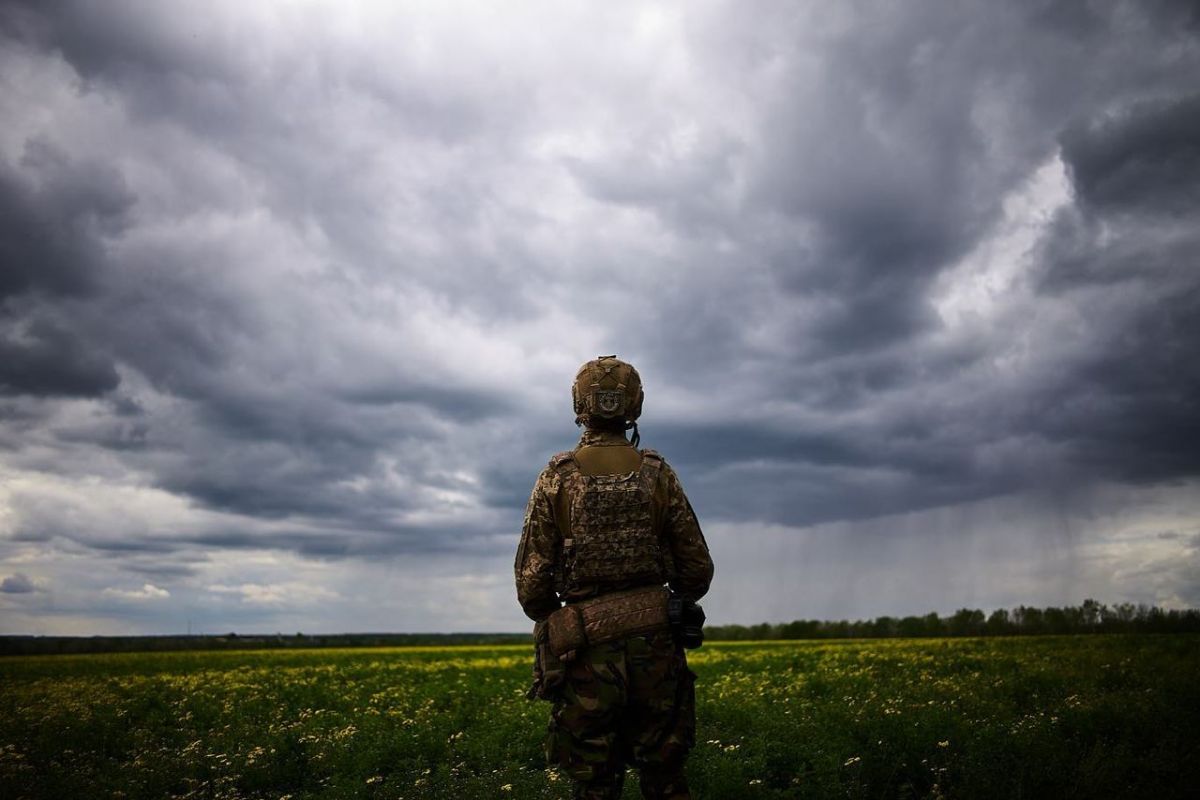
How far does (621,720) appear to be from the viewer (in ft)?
21.0

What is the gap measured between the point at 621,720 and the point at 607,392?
271 centimetres

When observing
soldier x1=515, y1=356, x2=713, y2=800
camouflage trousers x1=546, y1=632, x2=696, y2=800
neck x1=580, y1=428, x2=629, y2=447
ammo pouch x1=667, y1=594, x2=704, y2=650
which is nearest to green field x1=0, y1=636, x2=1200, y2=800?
camouflage trousers x1=546, y1=632, x2=696, y2=800

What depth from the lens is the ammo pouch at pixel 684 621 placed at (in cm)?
641

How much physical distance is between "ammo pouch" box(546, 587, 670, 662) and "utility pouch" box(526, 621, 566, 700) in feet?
0.17

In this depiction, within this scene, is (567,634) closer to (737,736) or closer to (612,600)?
(612,600)

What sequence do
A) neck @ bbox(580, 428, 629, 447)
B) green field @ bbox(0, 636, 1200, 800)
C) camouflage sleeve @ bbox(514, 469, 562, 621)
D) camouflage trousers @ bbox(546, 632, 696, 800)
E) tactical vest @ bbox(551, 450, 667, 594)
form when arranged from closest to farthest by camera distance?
camouflage trousers @ bbox(546, 632, 696, 800)
tactical vest @ bbox(551, 450, 667, 594)
camouflage sleeve @ bbox(514, 469, 562, 621)
neck @ bbox(580, 428, 629, 447)
green field @ bbox(0, 636, 1200, 800)

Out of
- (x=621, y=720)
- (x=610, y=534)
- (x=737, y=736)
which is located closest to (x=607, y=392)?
(x=610, y=534)

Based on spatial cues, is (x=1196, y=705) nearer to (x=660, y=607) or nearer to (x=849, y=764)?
(x=849, y=764)

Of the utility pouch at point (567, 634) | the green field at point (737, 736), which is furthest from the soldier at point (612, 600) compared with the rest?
the green field at point (737, 736)

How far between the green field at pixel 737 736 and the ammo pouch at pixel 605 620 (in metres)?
4.28

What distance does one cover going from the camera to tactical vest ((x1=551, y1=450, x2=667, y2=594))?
21.2ft

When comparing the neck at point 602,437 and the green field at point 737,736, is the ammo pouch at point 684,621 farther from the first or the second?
the green field at point 737,736

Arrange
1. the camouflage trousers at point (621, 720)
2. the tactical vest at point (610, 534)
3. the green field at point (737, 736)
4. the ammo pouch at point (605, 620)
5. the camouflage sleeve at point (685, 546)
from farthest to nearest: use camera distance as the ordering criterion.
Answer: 1. the green field at point (737, 736)
2. the camouflage sleeve at point (685, 546)
3. the tactical vest at point (610, 534)
4. the ammo pouch at point (605, 620)
5. the camouflage trousers at point (621, 720)

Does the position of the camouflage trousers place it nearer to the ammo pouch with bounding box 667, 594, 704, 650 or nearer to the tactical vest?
the ammo pouch with bounding box 667, 594, 704, 650
